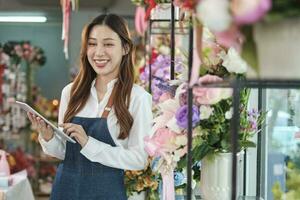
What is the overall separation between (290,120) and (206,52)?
654 millimetres

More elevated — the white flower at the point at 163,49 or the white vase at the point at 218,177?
the white flower at the point at 163,49

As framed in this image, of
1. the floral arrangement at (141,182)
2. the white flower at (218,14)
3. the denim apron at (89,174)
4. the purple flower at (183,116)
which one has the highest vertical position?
the white flower at (218,14)

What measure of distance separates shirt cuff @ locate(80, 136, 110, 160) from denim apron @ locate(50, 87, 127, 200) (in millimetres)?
73

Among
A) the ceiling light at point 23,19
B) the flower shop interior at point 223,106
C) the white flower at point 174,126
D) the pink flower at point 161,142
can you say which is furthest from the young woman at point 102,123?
the ceiling light at point 23,19

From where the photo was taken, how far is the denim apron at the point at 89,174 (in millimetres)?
2738

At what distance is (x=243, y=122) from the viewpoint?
1944 millimetres

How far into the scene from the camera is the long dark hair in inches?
109

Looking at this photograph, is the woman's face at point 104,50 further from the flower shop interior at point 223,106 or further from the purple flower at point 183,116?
the purple flower at point 183,116

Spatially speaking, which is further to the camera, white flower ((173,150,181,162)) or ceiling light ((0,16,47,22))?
ceiling light ((0,16,47,22))

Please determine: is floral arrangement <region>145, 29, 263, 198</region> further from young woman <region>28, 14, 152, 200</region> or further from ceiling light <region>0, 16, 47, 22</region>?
ceiling light <region>0, 16, 47, 22</region>

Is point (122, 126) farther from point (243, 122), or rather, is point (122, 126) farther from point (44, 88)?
point (44, 88)

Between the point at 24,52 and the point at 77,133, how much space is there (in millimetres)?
5021

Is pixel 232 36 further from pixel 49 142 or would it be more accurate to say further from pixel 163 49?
pixel 163 49

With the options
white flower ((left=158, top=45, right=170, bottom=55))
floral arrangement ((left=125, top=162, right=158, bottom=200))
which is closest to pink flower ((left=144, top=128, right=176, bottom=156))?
floral arrangement ((left=125, top=162, right=158, bottom=200))
